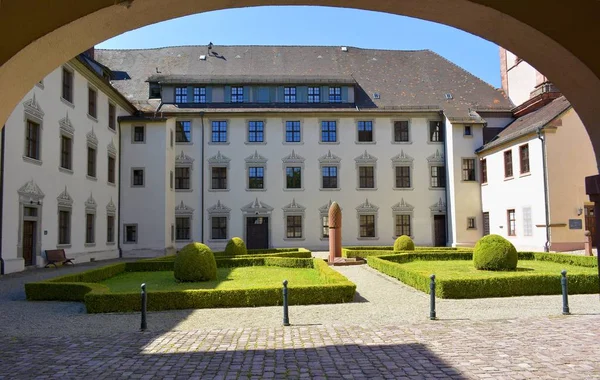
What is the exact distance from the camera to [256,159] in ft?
116

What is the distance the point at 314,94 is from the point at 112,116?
46.6ft

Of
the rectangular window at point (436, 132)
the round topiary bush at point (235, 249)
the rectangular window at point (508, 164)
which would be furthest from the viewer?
the rectangular window at point (436, 132)

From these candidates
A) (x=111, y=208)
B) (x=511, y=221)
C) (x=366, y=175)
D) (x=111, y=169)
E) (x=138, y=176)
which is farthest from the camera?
(x=366, y=175)

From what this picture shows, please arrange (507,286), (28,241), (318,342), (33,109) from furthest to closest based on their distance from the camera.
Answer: (28,241) → (33,109) → (507,286) → (318,342)

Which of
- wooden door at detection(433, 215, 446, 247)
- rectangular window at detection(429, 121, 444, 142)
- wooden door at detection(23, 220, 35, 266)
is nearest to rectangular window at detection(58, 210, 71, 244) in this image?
wooden door at detection(23, 220, 35, 266)

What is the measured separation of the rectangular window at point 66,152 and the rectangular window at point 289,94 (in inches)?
634

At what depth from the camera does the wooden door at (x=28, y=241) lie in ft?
69.4

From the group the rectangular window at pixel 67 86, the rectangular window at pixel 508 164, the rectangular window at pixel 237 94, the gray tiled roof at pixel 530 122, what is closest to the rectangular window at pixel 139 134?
the rectangular window at pixel 237 94

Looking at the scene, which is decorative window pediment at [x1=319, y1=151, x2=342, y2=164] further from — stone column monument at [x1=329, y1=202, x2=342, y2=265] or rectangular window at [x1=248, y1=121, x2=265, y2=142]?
stone column monument at [x1=329, y1=202, x2=342, y2=265]

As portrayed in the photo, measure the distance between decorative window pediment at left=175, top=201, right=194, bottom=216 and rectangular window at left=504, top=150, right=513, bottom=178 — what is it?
826 inches

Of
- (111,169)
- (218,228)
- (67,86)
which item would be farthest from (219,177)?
(67,86)

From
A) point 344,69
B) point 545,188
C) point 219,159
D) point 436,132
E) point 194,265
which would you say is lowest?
point 194,265

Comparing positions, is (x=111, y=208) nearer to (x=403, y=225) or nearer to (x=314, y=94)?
(x=314, y=94)

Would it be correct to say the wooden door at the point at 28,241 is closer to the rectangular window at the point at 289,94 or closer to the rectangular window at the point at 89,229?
the rectangular window at the point at 89,229
